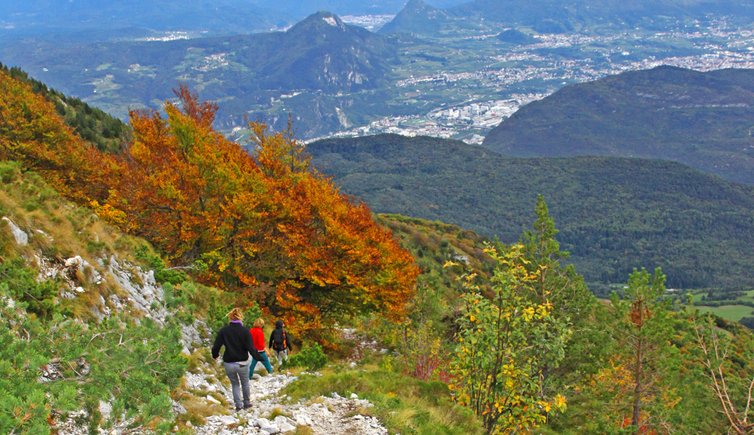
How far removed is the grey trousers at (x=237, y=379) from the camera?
39.2ft

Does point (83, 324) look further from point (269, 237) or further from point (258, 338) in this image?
point (269, 237)

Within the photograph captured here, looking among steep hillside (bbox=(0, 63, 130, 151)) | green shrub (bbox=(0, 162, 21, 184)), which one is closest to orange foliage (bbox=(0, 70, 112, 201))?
green shrub (bbox=(0, 162, 21, 184))

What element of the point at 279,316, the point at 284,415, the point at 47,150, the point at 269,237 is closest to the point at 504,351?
the point at 284,415

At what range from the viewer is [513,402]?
12.3m

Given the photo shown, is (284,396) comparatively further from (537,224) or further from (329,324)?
(537,224)

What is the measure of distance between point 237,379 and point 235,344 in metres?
0.84

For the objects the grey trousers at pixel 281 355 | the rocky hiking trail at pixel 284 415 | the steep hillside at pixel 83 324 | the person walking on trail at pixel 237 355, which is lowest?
the grey trousers at pixel 281 355

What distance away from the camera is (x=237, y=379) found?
A: 481 inches

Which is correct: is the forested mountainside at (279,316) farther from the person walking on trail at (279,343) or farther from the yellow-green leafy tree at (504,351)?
the person walking on trail at (279,343)

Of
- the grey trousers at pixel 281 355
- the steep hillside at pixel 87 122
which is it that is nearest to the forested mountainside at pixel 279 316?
the grey trousers at pixel 281 355

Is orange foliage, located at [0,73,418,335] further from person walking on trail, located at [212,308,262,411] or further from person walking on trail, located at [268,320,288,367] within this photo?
person walking on trail, located at [212,308,262,411]

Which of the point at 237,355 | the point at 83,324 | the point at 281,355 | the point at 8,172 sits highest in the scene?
the point at 8,172

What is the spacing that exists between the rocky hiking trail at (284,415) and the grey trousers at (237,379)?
28 cm

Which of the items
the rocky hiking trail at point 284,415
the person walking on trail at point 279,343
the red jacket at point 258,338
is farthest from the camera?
the person walking on trail at point 279,343
